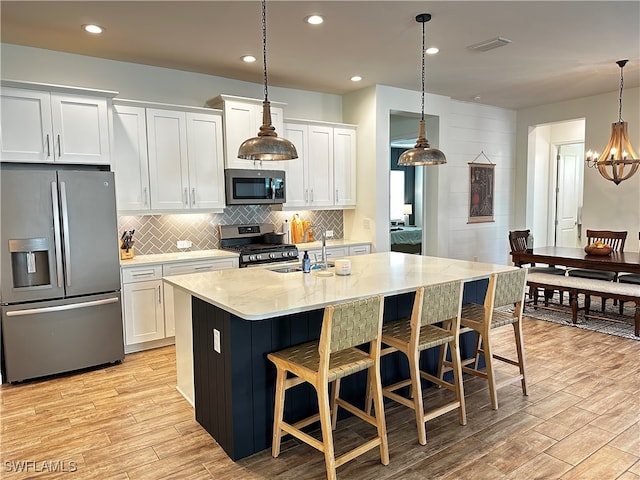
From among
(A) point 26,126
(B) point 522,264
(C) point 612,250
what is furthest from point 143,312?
(C) point 612,250

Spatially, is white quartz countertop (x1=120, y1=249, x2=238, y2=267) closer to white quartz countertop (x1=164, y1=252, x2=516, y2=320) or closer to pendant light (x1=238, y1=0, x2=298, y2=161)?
white quartz countertop (x1=164, y1=252, x2=516, y2=320)

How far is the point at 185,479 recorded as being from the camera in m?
Result: 2.35

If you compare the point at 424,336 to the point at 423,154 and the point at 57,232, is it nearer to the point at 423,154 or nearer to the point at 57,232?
the point at 423,154

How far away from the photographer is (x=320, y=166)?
5.69 metres

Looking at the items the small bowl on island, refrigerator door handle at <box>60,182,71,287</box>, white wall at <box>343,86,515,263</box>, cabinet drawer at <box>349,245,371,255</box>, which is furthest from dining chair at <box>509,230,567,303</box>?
refrigerator door handle at <box>60,182,71,287</box>

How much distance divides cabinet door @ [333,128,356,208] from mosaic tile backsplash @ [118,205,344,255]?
0.72 m

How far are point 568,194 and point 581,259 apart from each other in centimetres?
427

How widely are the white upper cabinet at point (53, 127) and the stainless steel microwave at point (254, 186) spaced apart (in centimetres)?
131

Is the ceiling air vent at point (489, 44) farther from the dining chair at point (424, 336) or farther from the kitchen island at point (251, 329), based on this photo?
the dining chair at point (424, 336)

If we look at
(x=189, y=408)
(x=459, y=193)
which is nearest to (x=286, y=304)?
(x=189, y=408)

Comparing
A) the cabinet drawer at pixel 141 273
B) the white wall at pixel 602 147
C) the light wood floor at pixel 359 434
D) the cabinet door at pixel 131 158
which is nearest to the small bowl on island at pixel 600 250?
the white wall at pixel 602 147

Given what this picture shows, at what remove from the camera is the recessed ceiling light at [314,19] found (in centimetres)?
348

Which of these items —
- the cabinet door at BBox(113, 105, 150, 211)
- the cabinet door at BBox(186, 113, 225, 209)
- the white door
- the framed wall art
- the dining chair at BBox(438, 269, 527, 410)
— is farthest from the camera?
the white door

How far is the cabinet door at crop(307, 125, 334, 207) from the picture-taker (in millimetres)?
5605
